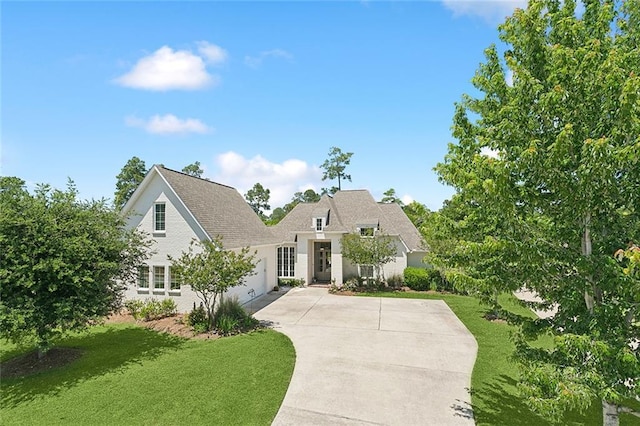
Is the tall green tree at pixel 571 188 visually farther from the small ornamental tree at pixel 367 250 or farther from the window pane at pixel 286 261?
the window pane at pixel 286 261

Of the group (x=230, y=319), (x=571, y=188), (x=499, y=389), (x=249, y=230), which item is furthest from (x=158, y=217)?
(x=571, y=188)

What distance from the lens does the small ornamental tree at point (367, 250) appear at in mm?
22859

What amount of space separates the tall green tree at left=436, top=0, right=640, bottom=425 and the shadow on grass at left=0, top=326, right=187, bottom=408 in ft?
38.1

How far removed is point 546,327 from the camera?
6.05m

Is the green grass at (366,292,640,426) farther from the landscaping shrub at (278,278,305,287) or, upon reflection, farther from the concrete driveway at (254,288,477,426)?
the landscaping shrub at (278,278,305,287)

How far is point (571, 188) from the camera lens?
505cm

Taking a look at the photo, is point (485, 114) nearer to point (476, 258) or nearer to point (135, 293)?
point (476, 258)

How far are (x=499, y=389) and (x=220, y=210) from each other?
16651 millimetres

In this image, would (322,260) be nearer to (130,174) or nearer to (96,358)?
(96,358)

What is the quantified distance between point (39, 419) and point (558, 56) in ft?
42.5

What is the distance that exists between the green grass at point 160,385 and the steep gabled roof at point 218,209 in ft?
20.9

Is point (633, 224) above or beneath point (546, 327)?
above

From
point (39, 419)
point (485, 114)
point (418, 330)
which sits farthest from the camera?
point (418, 330)

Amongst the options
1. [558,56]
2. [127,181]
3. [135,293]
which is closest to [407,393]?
[558,56]
